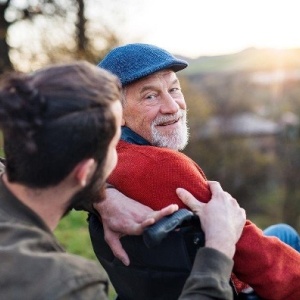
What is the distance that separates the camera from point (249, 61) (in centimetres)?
5469

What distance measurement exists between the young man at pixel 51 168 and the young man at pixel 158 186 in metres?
0.33

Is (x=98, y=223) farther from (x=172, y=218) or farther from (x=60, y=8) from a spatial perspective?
(x=60, y=8)

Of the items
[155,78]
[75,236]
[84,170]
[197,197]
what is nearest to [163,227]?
[197,197]

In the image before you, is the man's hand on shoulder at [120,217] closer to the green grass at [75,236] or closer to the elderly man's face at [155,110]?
the elderly man's face at [155,110]

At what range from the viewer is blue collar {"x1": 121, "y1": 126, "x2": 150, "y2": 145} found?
2.43 metres

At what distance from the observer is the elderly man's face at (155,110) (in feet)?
8.02

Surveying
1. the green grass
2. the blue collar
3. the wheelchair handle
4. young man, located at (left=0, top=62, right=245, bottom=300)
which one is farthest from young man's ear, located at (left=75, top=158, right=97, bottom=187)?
the green grass

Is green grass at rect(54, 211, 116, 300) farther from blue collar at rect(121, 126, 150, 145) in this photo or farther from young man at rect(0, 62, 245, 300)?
young man at rect(0, 62, 245, 300)

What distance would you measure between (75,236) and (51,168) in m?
5.28

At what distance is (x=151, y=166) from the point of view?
2.10 metres

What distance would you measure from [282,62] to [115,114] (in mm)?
48124

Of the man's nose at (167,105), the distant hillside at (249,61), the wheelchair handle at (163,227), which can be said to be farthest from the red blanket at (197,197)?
the distant hillside at (249,61)

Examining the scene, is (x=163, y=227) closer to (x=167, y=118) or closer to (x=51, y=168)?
(x=51, y=168)

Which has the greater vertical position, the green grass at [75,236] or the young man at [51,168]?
the young man at [51,168]
